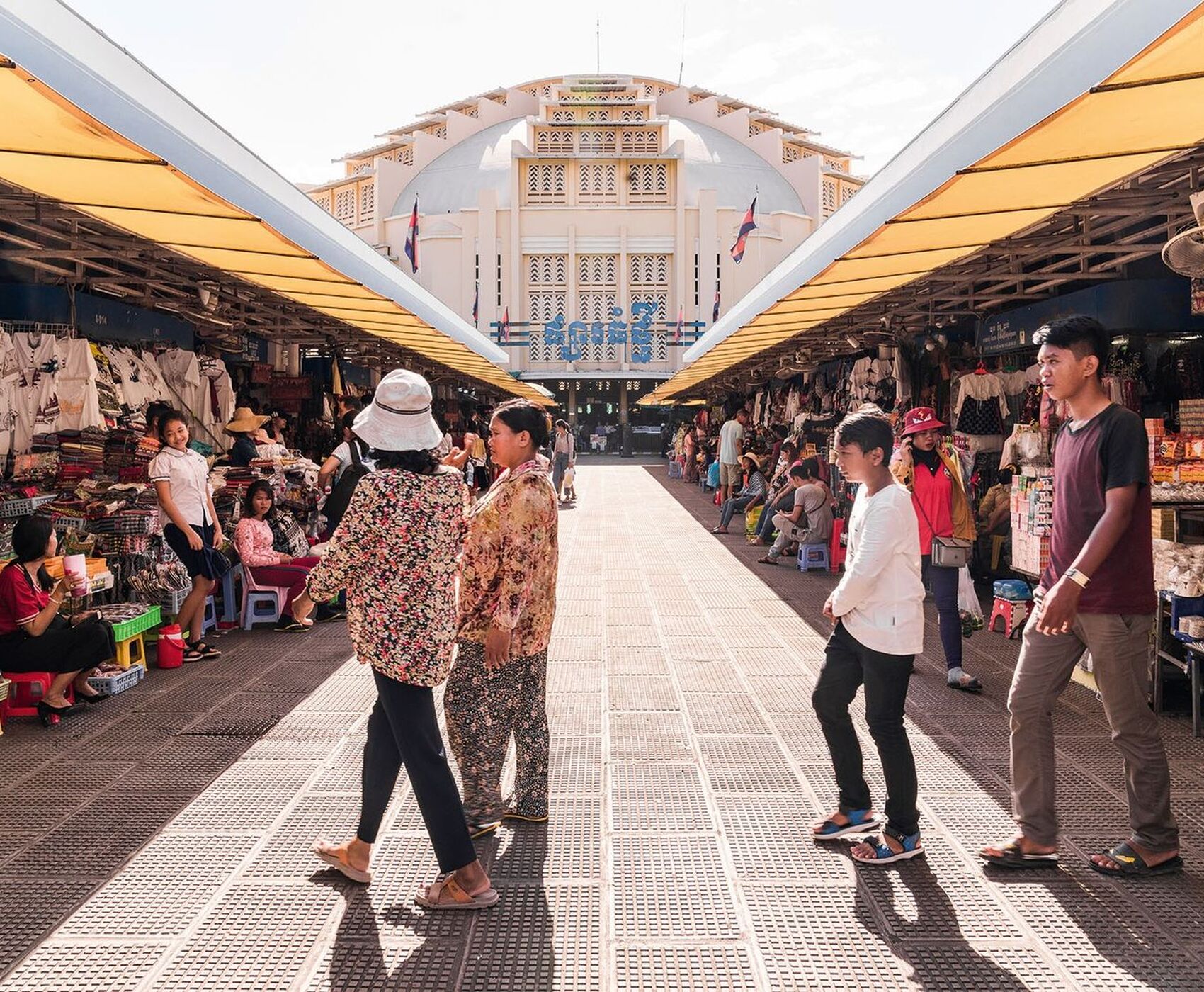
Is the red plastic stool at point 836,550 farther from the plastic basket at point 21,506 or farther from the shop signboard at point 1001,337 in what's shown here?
the plastic basket at point 21,506

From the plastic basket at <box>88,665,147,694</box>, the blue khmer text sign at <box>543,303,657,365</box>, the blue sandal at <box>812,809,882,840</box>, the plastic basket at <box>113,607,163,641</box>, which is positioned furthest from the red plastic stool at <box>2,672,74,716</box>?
the blue khmer text sign at <box>543,303,657,365</box>

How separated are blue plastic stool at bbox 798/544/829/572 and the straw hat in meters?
5.43

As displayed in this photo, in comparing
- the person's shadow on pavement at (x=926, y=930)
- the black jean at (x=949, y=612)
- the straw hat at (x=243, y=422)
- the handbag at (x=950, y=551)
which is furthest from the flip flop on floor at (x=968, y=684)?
the straw hat at (x=243, y=422)

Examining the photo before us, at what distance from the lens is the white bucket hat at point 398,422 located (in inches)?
121

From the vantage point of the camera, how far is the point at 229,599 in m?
7.50

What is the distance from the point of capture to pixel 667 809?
3939 millimetres

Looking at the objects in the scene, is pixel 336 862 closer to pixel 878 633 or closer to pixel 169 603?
pixel 878 633

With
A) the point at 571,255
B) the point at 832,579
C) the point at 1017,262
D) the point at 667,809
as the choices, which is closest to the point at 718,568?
the point at 832,579

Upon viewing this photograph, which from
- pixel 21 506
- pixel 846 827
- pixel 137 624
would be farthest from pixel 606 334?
pixel 846 827

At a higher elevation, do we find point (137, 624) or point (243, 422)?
point (243, 422)

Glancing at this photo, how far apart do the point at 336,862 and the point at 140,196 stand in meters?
3.28

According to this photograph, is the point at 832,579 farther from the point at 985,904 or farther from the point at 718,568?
the point at 985,904

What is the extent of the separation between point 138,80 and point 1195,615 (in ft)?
18.3

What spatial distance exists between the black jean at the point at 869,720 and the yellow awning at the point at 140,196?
3.19 m
